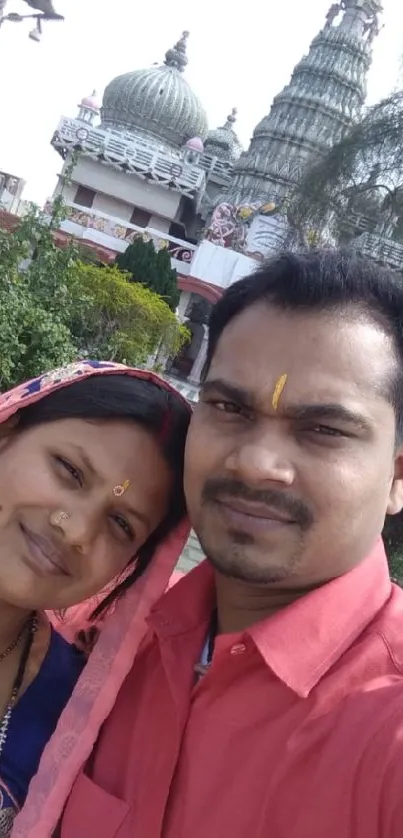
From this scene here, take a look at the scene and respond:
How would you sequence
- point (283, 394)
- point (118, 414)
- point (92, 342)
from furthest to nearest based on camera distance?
point (92, 342) < point (118, 414) < point (283, 394)

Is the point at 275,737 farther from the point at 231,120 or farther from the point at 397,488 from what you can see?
the point at 231,120

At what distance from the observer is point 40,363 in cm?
732

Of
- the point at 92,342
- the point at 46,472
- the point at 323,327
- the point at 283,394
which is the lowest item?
the point at 92,342

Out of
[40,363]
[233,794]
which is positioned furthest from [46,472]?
[40,363]

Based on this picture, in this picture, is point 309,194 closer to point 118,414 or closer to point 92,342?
point 118,414

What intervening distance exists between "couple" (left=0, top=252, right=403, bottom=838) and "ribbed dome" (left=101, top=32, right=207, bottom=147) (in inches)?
1020

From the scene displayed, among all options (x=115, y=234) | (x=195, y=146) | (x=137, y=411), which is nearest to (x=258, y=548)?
(x=137, y=411)

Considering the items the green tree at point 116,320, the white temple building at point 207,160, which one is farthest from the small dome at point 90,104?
the green tree at point 116,320

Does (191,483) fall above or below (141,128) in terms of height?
below

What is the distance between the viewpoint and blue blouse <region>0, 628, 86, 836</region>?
5.25 ft

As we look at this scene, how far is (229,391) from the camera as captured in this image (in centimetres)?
134

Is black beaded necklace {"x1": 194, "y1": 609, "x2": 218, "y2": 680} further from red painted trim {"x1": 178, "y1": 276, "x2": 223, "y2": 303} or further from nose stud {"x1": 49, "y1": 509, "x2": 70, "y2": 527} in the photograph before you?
red painted trim {"x1": 178, "y1": 276, "x2": 223, "y2": 303}

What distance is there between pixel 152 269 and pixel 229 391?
15565mm

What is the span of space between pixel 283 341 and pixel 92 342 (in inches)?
402
